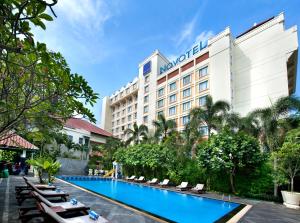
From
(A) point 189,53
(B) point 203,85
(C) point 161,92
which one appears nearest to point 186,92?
(B) point 203,85

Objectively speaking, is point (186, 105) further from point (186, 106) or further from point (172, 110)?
point (172, 110)

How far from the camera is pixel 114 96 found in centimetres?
7444

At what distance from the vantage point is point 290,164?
42.1 ft

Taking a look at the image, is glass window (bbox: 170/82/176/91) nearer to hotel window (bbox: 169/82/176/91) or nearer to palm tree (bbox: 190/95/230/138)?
hotel window (bbox: 169/82/176/91)

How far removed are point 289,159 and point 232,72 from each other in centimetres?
2932

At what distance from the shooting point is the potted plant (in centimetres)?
1233

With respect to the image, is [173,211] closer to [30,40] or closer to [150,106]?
[30,40]

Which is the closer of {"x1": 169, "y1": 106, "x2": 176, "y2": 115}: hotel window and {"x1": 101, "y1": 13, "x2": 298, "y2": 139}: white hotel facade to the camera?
{"x1": 101, "y1": 13, "x2": 298, "y2": 139}: white hotel facade

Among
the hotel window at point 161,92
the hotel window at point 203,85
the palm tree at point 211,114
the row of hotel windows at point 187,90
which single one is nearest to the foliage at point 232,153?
the palm tree at point 211,114

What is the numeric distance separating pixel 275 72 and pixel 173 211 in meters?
31.2

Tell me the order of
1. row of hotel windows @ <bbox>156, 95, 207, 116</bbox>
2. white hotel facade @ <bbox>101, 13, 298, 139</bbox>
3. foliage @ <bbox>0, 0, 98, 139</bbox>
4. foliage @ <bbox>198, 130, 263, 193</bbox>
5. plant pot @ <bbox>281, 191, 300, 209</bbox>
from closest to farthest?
1. foliage @ <bbox>0, 0, 98, 139</bbox>
2. plant pot @ <bbox>281, 191, 300, 209</bbox>
3. foliage @ <bbox>198, 130, 263, 193</bbox>
4. white hotel facade @ <bbox>101, 13, 298, 139</bbox>
5. row of hotel windows @ <bbox>156, 95, 207, 116</bbox>

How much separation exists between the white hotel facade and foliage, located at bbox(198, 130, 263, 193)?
59.4 feet

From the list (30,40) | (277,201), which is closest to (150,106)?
(277,201)

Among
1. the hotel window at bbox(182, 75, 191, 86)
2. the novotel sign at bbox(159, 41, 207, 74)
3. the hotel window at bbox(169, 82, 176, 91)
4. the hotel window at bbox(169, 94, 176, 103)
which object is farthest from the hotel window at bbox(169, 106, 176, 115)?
the novotel sign at bbox(159, 41, 207, 74)
